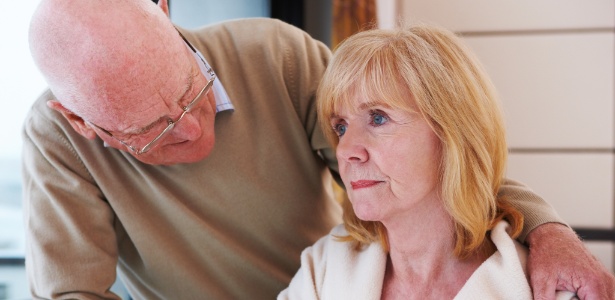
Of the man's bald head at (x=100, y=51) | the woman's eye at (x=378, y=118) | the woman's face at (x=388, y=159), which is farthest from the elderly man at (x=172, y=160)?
the woman's eye at (x=378, y=118)

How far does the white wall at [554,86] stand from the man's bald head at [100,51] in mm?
2442

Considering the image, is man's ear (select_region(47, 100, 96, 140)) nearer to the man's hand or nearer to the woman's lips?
the woman's lips

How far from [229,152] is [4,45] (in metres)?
1.22

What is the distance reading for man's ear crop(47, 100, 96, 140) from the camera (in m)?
1.69

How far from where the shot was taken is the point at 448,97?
4.88 ft

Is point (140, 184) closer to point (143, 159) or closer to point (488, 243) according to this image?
point (143, 159)

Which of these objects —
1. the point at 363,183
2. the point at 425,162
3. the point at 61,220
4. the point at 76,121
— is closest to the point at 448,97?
the point at 425,162

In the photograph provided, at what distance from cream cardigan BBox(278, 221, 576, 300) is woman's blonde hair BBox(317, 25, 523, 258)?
6 cm

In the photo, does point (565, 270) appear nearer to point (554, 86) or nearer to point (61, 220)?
point (61, 220)

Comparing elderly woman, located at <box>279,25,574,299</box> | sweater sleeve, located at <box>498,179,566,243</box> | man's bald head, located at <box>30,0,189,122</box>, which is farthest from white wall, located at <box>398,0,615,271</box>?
man's bald head, located at <box>30,0,189,122</box>

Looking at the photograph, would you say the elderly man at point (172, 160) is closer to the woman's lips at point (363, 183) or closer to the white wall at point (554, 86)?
the woman's lips at point (363, 183)

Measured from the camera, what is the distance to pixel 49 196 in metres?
1.85

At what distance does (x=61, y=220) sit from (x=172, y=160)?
1.05ft

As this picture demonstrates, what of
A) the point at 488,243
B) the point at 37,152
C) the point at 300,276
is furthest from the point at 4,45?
the point at 488,243
